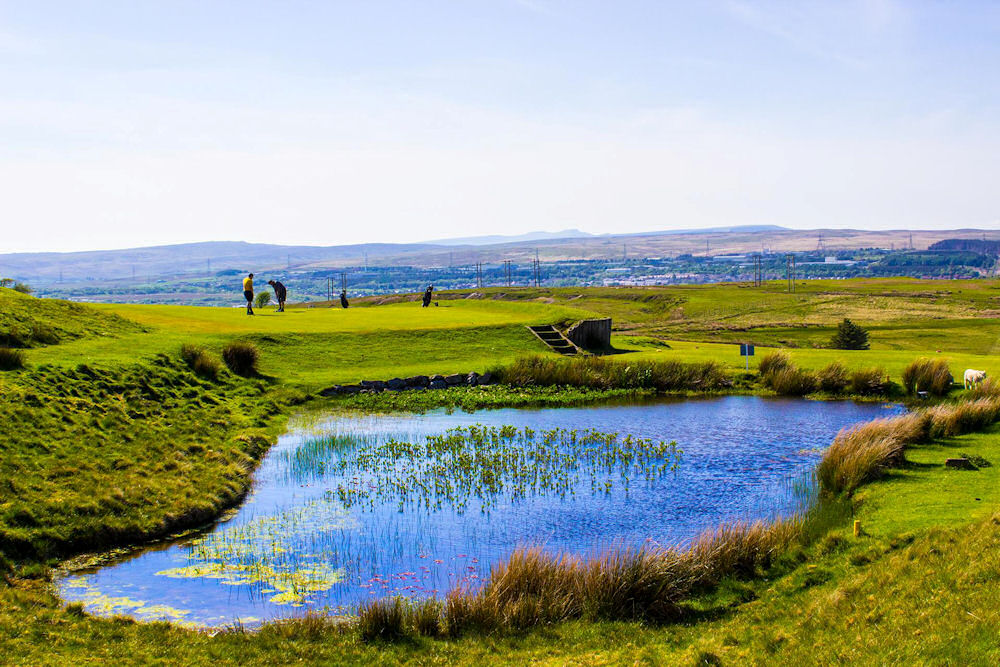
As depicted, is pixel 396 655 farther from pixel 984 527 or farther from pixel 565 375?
pixel 565 375

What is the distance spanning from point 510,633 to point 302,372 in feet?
84.2

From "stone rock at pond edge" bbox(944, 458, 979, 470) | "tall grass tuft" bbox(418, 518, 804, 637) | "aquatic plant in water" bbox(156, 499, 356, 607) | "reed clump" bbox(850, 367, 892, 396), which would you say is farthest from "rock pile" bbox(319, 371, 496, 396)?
"tall grass tuft" bbox(418, 518, 804, 637)

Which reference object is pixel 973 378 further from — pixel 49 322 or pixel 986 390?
pixel 49 322

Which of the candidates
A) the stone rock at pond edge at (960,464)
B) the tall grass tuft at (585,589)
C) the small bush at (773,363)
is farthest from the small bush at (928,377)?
the tall grass tuft at (585,589)

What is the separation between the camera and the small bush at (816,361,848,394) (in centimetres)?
3494

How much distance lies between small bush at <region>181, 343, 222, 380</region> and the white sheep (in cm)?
2689

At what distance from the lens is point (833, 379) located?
35.1 meters

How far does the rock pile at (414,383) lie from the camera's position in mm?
34844

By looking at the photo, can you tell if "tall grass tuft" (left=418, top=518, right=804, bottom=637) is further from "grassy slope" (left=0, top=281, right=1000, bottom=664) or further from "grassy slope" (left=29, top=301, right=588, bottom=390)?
"grassy slope" (left=29, top=301, right=588, bottom=390)

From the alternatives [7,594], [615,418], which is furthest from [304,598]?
[615,418]

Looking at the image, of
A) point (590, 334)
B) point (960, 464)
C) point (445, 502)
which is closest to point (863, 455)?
point (960, 464)

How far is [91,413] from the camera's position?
78.2 feet

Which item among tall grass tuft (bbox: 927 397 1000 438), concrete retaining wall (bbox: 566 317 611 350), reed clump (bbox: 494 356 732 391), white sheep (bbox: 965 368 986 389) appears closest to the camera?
tall grass tuft (bbox: 927 397 1000 438)

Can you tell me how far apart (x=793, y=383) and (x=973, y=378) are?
20.4 ft
